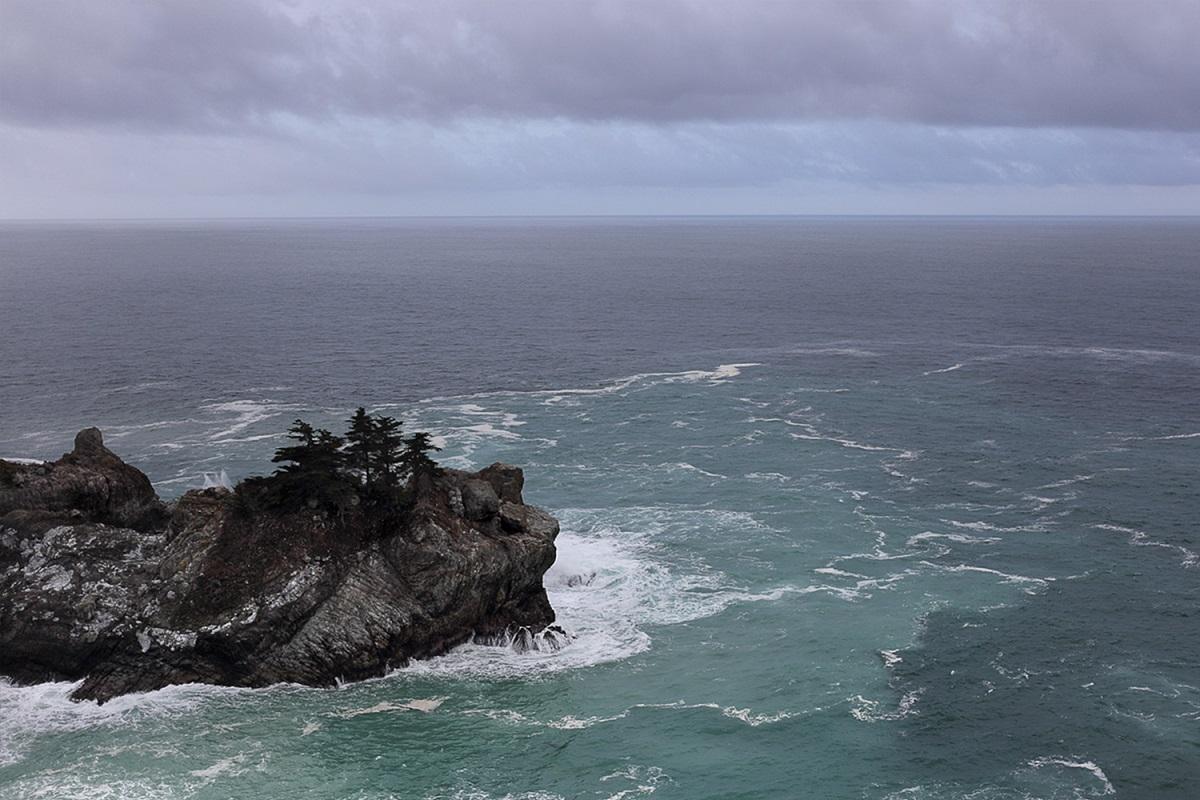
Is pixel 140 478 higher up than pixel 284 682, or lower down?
higher up

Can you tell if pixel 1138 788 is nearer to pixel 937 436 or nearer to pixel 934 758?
pixel 934 758

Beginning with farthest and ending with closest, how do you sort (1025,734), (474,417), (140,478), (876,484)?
Result: (474,417) → (876,484) → (140,478) → (1025,734)

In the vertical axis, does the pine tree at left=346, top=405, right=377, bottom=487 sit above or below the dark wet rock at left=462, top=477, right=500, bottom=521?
above

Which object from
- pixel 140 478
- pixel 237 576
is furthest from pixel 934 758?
pixel 140 478

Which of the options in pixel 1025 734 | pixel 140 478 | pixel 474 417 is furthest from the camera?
pixel 474 417

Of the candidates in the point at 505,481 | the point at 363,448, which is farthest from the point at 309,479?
the point at 505,481

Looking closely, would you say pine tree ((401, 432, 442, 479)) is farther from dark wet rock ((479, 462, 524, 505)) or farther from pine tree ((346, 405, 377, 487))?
dark wet rock ((479, 462, 524, 505))

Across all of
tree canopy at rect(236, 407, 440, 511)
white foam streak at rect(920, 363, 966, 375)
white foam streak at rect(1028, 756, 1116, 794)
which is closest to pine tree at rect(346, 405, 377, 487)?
tree canopy at rect(236, 407, 440, 511)

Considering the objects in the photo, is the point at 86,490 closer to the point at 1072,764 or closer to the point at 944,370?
the point at 1072,764

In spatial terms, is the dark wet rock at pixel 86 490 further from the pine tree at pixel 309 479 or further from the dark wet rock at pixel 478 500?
the dark wet rock at pixel 478 500
